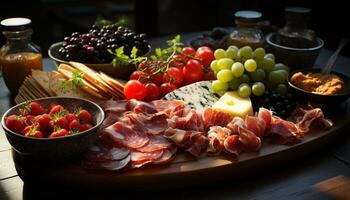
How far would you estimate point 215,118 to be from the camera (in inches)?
56.2

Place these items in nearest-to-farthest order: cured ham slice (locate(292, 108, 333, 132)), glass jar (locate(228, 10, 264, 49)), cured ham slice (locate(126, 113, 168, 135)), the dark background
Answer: cured ham slice (locate(126, 113, 168, 135)), cured ham slice (locate(292, 108, 333, 132)), glass jar (locate(228, 10, 264, 49)), the dark background

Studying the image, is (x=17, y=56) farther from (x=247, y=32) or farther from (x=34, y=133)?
(x=247, y=32)

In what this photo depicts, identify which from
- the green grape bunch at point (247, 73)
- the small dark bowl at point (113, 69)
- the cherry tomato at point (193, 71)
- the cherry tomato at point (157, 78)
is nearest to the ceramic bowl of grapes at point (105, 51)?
the small dark bowl at point (113, 69)

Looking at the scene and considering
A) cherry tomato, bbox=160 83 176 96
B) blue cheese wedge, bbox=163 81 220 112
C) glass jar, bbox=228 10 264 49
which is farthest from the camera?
glass jar, bbox=228 10 264 49

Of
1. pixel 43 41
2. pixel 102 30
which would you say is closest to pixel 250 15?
pixel 102 30

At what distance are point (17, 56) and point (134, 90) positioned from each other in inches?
21.4

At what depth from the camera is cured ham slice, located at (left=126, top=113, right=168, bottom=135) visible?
1347mm

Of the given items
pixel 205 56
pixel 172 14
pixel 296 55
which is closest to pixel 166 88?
pixel 205 56

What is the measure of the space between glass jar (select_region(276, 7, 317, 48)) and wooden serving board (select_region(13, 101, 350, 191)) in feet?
2.52

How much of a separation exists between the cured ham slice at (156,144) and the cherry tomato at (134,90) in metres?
Result: 0.32

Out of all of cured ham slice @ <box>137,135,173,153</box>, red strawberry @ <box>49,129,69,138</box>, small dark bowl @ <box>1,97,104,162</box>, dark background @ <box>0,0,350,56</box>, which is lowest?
dark background @ <box>0,0,350,56</box>

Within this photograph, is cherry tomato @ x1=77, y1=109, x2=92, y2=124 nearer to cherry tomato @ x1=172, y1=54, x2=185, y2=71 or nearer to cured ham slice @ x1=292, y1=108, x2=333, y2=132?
cherry tomato @ x1=172, y1=54, x2=185, y2=71

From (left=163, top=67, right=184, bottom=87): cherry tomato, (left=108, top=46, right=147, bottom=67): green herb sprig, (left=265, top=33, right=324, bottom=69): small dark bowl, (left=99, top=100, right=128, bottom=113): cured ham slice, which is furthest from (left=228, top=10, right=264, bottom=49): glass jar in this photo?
(left=99, top=100, right=128, bottom=113): cured ham slice

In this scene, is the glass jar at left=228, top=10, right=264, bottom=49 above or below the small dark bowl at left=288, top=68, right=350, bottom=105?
above
